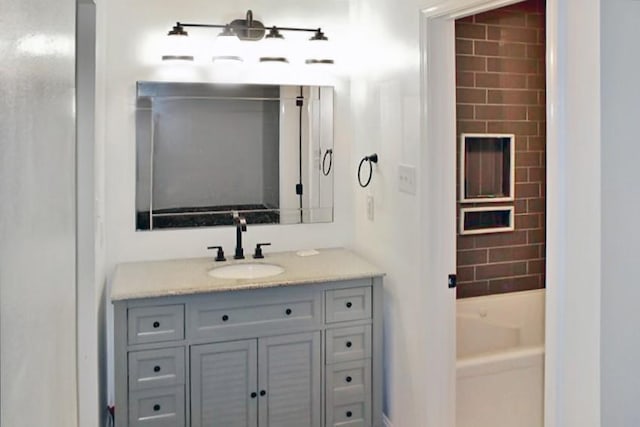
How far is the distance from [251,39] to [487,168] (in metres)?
1.52

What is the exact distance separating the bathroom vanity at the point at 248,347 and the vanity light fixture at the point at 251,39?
1121mm

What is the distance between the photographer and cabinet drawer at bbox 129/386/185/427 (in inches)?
87.5

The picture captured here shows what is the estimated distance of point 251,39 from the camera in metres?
2.84

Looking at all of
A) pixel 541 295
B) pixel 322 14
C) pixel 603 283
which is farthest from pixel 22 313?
pixel 541 295

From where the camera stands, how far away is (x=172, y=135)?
2.76 m

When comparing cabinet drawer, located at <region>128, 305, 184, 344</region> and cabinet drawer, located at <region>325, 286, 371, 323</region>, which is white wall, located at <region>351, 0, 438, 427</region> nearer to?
cabinet drawer, located at <region>325, 286, 371, 323</region>

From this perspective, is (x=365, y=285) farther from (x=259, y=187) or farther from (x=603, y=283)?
(x=603, y=283)

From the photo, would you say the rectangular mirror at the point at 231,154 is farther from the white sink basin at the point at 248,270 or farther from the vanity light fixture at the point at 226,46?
the white sink basin at the point at 248,270

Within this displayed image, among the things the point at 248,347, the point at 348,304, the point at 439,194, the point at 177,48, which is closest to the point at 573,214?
the point at 439,194

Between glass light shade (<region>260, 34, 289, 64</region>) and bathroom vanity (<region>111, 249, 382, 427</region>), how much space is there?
1148 mm

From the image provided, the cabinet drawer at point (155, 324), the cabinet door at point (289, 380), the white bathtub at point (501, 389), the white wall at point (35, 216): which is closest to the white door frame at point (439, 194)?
the white bathtub at point (501, 389)

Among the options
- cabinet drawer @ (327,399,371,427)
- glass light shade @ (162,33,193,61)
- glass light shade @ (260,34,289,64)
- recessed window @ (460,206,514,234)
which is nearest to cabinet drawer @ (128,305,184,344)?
cabinet drawer @ (327,399,371,427)

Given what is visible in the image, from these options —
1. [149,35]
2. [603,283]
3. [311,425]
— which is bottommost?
[311,425]

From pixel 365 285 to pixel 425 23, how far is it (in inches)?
47.2
